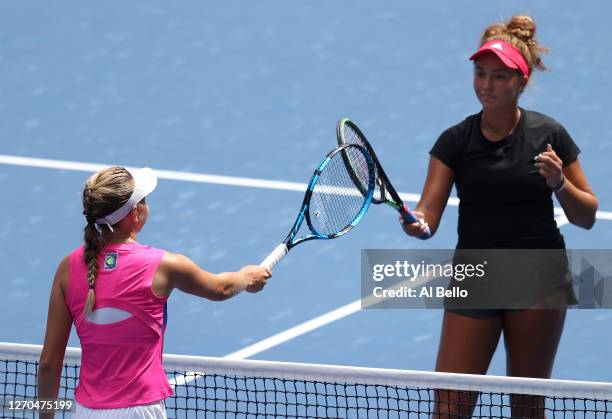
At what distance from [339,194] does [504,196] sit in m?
0.94

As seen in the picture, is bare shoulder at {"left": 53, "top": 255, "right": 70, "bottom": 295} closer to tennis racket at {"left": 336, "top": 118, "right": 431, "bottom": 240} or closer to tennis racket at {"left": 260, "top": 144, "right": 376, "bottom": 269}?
tennis racket at {"left": 260, "top": 144, "right": 376, "bottom": 269}

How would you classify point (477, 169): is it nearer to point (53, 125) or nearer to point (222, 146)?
point (222, 146)

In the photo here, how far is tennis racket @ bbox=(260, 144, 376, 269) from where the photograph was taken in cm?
550

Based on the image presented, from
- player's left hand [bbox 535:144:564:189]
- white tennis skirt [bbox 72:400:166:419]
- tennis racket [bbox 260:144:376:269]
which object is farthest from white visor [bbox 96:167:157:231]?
player's left hand [bbox 535:144:564:189]

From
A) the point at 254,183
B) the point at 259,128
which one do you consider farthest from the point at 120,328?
the point at 259,128

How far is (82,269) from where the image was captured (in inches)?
173

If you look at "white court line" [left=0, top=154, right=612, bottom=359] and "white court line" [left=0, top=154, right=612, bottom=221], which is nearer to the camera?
"white court line" [left=0, top=154, right=612, bottom=359]

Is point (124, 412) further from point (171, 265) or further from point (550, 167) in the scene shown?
point (550, 167)

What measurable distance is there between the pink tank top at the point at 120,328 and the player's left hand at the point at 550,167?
1525mm

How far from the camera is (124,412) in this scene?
14.4 feet

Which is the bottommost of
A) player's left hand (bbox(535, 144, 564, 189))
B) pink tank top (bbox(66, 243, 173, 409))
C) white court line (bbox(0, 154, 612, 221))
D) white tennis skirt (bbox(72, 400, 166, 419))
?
white tennis skirt (bbox(72, 400, 166, 419))

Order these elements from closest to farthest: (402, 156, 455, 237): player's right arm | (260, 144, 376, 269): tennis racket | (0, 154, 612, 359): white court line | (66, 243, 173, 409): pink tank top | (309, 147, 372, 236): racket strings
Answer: (66, 243, 173, 409): pink tank top → (402, 156, 455, 237): player's right arm → (260, 144, 376, 269): tennis racket → (309, 147, 372, 236): racket strings → (0, 154, 612, 359): white court line

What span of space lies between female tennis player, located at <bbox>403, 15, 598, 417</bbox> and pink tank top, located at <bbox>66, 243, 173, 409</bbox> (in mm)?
1320

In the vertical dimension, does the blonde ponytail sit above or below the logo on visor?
above
